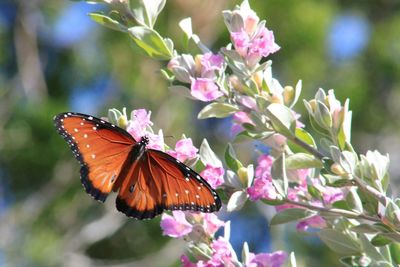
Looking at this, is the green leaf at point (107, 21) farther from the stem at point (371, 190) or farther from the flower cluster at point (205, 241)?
the stem at point (371, 190)

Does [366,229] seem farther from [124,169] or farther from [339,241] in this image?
[124,169]

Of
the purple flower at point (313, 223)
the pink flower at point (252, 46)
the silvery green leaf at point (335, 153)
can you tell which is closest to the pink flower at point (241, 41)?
the pink flower at point (252, 46)

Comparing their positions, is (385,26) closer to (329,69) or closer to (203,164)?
(329,69)

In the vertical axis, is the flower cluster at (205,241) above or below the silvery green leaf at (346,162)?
below

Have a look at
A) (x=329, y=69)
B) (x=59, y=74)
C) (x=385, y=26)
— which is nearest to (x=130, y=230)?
(x=59, y=74)

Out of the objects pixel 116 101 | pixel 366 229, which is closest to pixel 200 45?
pixel 366 229

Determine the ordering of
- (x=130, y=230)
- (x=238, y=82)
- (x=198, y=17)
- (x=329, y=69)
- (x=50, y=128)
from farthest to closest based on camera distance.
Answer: (x=329, y=69) < (x=130, y=230) < (x=50, y=128) < (x=198, y=17) < (x=238, y=82)
